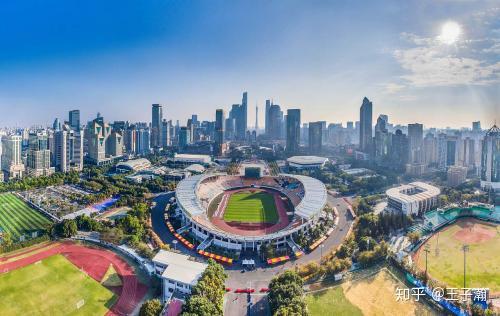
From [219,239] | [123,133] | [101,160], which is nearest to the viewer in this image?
[219,239]

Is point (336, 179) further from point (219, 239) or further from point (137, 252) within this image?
point (137, 252)

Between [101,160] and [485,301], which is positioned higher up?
[101,160]

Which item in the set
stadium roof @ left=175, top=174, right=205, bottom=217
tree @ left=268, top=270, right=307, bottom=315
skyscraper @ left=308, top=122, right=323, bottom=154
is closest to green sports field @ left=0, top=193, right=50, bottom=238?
stadium roof @ left=175, top=174, right=205, bottom=217

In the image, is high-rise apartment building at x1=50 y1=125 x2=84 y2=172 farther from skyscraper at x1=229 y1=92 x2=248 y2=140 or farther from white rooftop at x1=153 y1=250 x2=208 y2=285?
skyscraper at x1=229 y1=92 x2=248 y2=140

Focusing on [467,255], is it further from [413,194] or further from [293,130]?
[293,130]

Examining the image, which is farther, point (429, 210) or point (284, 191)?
point (284, 191)

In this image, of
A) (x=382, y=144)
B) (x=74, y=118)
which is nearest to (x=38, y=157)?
(x=74, y=118)

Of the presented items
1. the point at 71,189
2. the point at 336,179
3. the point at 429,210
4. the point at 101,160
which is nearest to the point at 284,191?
the point at 336,179
